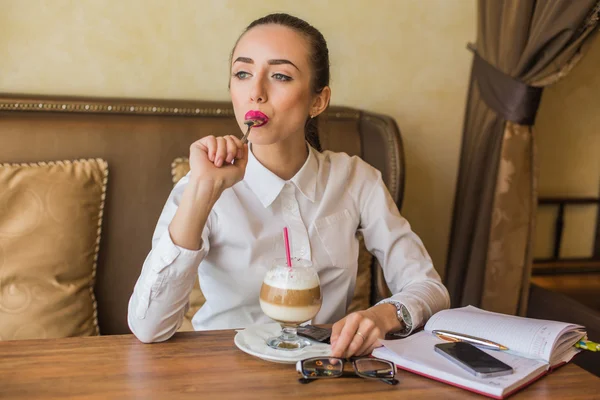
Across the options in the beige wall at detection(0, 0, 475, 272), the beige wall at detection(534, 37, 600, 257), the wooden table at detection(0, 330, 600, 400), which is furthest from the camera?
the beige wall at detection(534, 37, 600, 257)

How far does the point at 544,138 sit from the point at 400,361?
1.89 m

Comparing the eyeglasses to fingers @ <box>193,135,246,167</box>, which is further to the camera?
fingers @ <box>193,135,246,167</box>

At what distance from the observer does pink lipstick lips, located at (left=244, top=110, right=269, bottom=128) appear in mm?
1545

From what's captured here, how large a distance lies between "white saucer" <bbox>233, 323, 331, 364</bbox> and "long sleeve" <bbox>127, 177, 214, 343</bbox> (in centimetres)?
15

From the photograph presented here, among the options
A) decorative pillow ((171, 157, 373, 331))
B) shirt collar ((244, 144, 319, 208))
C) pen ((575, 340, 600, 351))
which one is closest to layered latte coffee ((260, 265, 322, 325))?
shirt collar ((244, 144, 319, 208))

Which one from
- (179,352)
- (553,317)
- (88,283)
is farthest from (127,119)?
(553,317)

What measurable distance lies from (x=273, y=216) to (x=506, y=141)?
1.13 meters

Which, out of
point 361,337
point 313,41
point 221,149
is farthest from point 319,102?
point 361,337

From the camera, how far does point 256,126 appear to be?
61.4 inches

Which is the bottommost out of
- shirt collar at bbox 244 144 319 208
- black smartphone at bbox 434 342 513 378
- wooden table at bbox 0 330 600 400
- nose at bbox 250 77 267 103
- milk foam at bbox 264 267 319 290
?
wooden table at bbox 0 330 600 400

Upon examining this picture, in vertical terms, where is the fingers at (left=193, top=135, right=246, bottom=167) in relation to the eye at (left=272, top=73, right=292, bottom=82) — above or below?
below

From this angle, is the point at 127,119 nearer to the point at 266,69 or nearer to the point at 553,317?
the point at 266,69

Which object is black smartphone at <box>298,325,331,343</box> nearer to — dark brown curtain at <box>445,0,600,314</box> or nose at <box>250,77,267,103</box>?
nose at <box>250,77,267,103</box>

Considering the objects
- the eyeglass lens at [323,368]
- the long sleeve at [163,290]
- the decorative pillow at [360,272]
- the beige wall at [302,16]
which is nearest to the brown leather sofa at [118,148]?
the decorative pillow at [360,272]
